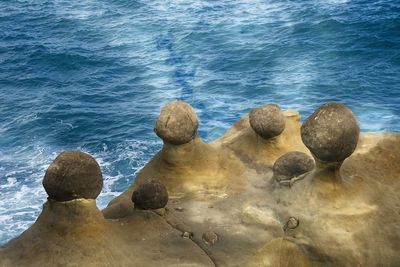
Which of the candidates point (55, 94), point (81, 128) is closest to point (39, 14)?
point (55, 94)

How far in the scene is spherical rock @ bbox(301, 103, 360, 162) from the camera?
369 inches

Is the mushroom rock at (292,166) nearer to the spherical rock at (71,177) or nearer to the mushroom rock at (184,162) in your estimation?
the mushroom rock at (184,162)

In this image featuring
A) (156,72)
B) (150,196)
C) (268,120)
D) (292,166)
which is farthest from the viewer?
(156,72)

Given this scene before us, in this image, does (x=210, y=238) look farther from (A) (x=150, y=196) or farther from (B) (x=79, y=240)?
(B) (x=79, y=240)

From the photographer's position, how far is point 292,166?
11.1m

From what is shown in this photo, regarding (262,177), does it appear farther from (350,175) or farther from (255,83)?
(255,83)

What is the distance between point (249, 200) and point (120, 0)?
40.5m

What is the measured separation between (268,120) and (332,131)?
286 cm

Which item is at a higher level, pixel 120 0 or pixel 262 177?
pixel 262 177

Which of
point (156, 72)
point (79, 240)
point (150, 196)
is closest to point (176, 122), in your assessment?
point (150, 196)

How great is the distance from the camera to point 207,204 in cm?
1106

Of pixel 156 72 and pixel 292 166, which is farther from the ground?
pixel 292 166

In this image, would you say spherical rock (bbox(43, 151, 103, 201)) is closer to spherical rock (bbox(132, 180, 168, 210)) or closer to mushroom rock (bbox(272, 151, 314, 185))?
spherical rock (bbox(132, 180, 168, 210))

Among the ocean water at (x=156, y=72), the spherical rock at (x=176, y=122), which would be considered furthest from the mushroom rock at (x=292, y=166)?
the ocean water at (x=156, y=72)
